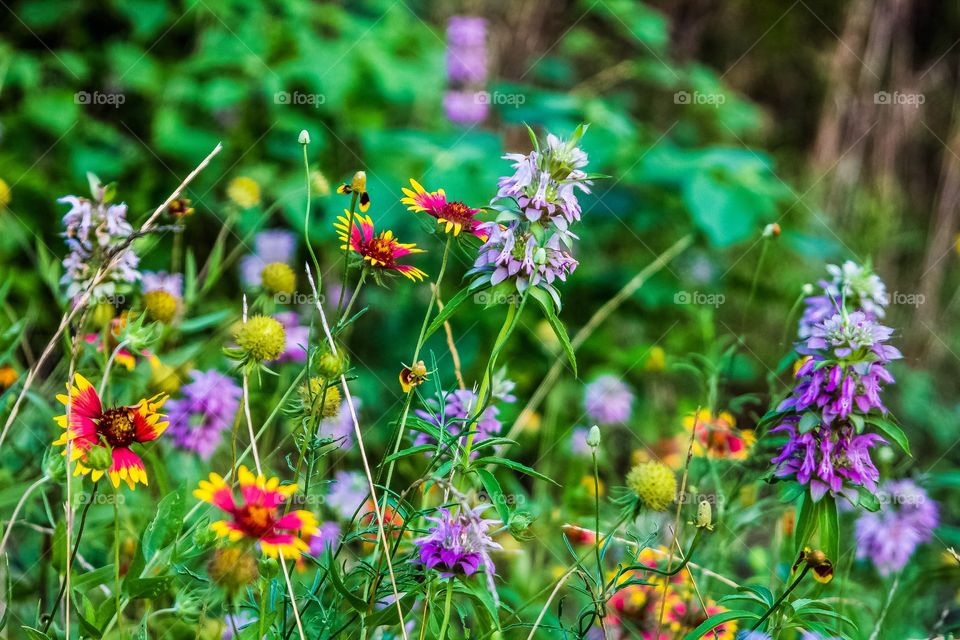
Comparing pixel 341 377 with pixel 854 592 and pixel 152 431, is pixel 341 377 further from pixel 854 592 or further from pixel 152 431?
pixel 854 592

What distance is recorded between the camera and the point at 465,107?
3.31 metres

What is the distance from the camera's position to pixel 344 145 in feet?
9.75

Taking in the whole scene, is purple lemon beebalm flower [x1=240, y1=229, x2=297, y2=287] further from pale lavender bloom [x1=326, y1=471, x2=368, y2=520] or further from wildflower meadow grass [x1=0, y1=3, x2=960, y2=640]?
pale lavender bloom [x1=326, y1=471, x2=368, y2=520]

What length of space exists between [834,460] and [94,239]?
1.13 m

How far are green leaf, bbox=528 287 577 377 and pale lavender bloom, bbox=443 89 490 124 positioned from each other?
7.66ft

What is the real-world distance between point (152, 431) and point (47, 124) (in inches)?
84.2

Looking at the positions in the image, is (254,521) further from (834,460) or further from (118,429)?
(834,460)

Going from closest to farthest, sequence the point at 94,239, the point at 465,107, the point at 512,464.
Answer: the point at 512,464 < the point at 94,239 < the point at 465,107

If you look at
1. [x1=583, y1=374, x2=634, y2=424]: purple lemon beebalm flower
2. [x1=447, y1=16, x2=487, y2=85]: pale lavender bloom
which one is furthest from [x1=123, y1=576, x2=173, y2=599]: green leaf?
[x1=447, y1=16, x2=487, y2=85]: pale lavender bloom

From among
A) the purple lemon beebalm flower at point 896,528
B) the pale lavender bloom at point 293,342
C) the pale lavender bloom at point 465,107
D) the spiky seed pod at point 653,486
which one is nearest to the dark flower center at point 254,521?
the spiky seed pod at point 653,486

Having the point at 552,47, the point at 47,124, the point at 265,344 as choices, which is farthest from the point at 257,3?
the point at 265,344

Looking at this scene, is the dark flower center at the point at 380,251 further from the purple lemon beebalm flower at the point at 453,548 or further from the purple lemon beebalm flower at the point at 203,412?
the purple lemon beebalm flower at the point at 203,412

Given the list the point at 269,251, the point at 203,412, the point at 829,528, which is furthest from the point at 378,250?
the point at 269,251

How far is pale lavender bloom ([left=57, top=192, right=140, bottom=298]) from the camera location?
1.40 metres
